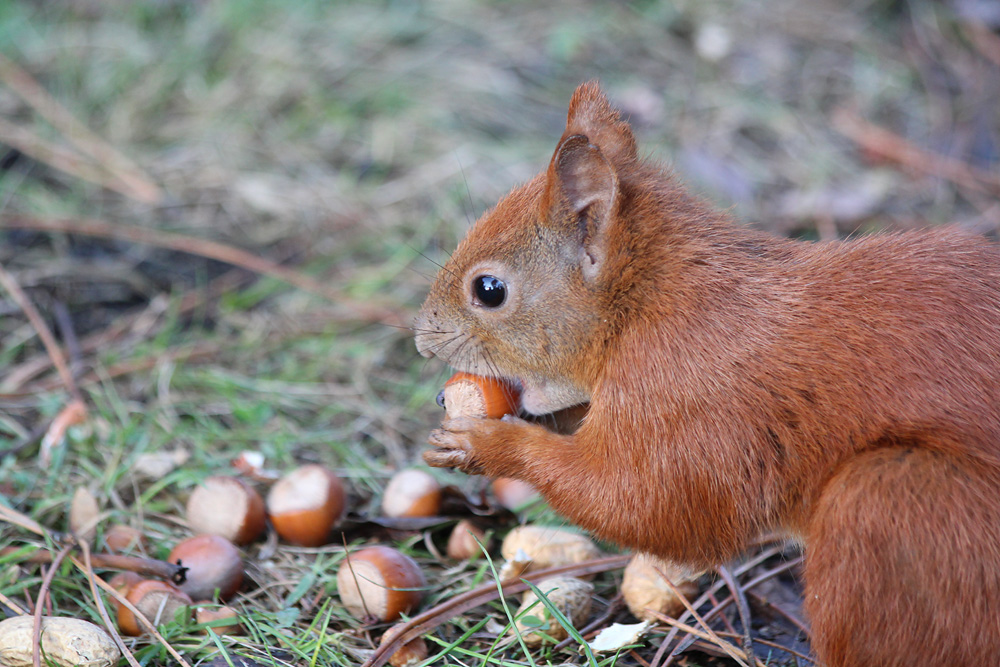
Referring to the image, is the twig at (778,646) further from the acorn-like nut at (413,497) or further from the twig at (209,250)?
the twig at (209,250)

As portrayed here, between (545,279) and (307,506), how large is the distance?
87cm

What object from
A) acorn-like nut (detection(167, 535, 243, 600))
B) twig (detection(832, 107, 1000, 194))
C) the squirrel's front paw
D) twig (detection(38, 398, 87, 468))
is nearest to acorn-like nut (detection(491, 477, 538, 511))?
the squirrel's front paw

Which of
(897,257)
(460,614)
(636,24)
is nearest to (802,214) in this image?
(636,24)

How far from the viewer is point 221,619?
2.05 m

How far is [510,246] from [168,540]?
118 centimetres

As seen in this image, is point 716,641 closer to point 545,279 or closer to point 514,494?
point 514,494

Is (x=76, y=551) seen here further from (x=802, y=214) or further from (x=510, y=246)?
(x=802, y=214)

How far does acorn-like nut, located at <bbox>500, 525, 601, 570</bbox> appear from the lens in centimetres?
232

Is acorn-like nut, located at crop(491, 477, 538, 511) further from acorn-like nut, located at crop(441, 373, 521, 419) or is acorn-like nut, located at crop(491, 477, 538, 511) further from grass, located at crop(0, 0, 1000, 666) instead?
acorn-like nut, located at crop(441, 373, 521, 419)

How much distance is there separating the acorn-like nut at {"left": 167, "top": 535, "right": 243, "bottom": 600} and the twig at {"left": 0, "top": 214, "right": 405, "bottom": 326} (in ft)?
4.46

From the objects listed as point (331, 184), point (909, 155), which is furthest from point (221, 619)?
point (909, 155)

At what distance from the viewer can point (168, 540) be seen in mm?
2408

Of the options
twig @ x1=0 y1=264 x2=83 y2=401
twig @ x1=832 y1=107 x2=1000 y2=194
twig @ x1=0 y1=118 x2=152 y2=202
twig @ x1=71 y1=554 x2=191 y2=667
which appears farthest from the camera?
twig @ x1=832 y1=107 x2=1000 y2=194

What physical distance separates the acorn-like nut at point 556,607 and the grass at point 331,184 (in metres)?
0.07
